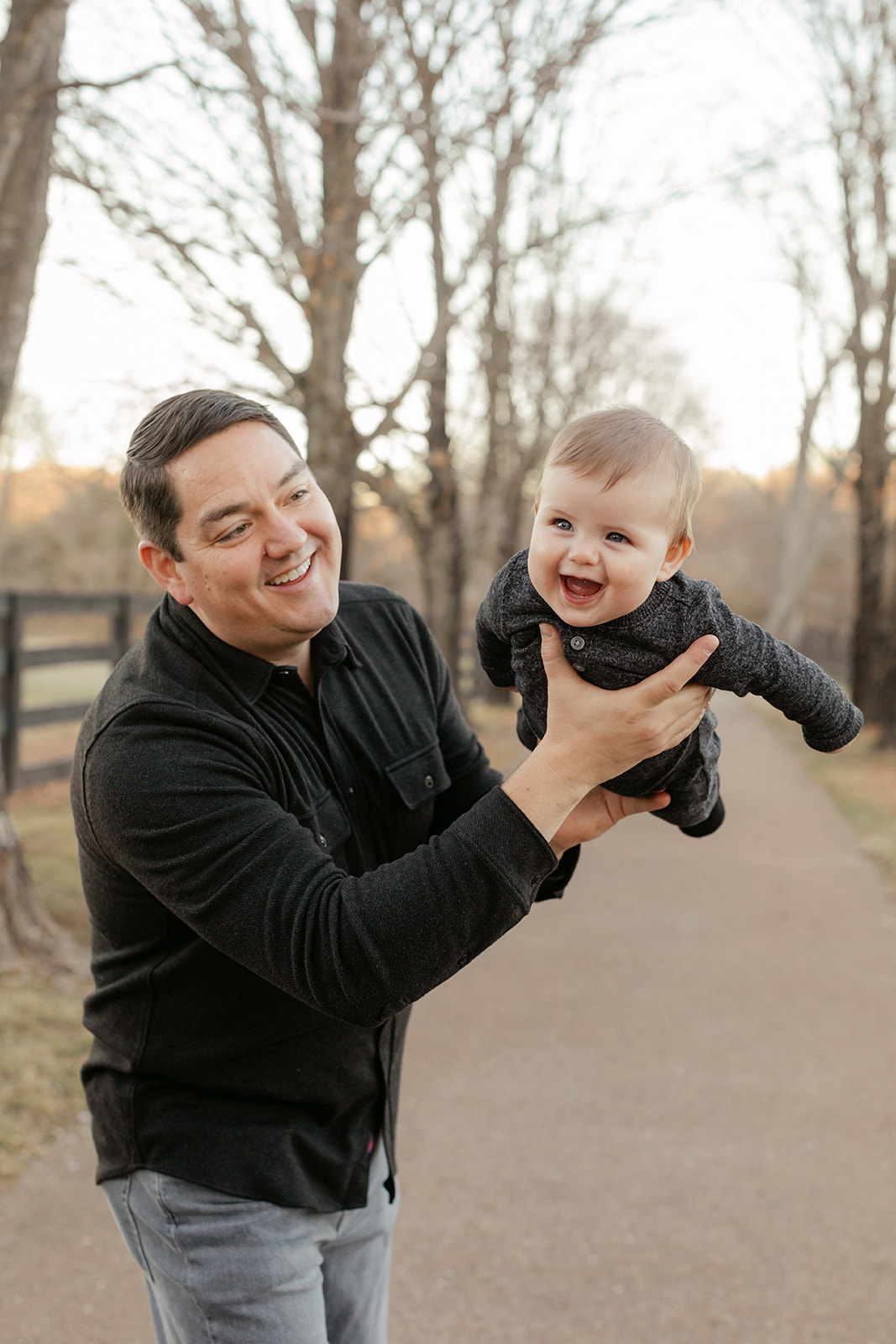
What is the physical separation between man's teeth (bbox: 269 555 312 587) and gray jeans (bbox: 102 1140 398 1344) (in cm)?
100

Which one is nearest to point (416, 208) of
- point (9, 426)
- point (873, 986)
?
point (873, 986)

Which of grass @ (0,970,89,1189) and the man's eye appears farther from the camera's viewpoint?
grass @ (0,970,89,1189)

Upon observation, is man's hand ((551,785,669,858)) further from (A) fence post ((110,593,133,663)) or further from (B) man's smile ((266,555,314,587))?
(A) fence post ((110,593,133,663))

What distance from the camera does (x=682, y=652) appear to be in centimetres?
177

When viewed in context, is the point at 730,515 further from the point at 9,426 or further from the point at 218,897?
the point at 218,897

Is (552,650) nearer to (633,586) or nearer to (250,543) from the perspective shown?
(633,586)

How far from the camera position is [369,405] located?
7.69 meters

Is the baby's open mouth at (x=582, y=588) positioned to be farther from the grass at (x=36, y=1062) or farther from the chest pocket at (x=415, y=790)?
the grass at (x=36, y=1062)

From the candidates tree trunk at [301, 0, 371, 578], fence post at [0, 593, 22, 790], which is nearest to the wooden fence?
fence post at [0, 593, 22, 790]

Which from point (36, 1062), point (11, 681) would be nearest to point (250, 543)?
point (36, 1062)

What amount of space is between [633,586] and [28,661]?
336 inches

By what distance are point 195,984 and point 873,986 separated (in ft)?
16.6

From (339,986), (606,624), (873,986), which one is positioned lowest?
(873,986)

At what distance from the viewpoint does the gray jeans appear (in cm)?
174
